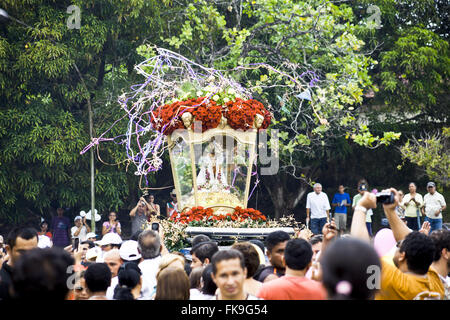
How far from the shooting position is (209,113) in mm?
8609

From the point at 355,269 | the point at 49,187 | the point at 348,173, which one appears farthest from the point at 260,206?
the point at 355,269

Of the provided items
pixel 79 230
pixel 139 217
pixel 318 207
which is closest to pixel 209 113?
pixel 79 230

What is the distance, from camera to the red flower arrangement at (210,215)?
27.8ft

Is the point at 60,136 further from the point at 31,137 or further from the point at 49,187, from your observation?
the point at 49,187

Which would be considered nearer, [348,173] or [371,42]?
[371,42]

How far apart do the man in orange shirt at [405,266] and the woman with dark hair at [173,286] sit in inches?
49.8

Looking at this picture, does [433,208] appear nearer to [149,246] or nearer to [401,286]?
[149,246]

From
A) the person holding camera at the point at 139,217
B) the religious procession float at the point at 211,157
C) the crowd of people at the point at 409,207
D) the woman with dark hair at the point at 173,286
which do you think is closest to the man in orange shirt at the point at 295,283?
the woman with dark hair at the point at 173,286

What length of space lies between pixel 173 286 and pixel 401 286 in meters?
1.55

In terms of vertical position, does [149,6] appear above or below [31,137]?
above

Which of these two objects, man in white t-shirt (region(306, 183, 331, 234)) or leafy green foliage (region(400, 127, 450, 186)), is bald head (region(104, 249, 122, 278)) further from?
leafy green foliage (region(400, 127, 450, 186))

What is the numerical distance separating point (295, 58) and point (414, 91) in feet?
17.3

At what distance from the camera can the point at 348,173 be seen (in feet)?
67.9

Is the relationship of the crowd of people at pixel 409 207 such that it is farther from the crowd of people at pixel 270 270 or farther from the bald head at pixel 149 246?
the crowd of people at pixel 270 270
